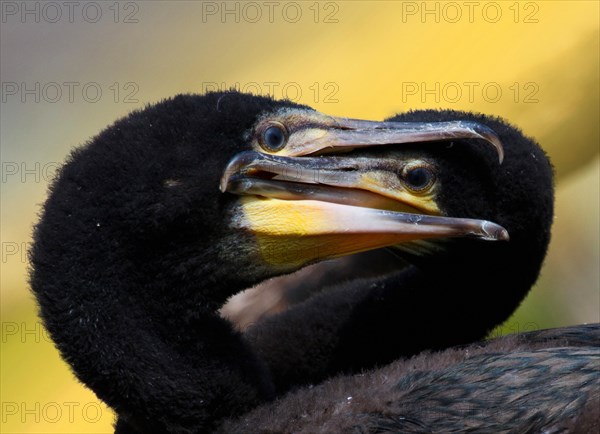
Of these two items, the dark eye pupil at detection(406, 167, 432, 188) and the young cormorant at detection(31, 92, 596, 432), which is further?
the dark eye pupil at detection(406, 167, 432, 188)

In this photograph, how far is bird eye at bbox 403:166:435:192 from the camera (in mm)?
3303

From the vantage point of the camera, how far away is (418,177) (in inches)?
130

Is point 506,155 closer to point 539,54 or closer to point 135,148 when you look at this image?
point 135,148

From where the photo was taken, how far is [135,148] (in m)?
3.11

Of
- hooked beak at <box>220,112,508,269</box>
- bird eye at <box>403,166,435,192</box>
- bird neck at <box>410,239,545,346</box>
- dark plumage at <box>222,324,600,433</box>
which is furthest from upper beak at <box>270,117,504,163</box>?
dark plumage at <box>222,324,600,433</box>

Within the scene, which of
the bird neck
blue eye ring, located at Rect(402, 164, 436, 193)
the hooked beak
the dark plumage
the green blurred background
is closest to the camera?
the dark plumage

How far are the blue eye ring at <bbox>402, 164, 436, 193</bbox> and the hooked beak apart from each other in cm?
2

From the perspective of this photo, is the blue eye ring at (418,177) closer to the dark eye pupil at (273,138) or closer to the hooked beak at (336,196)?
the hooked beak at (336,196)

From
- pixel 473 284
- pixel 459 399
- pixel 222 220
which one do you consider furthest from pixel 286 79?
pixel 459 399

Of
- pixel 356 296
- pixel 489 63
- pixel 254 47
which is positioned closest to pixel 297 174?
pixel 356 296

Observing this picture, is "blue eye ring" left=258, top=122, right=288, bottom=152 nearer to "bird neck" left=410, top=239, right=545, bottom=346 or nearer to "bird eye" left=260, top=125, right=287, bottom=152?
"bird eye" left=260, top=125, right=287, bottom=152

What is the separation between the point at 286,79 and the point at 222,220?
3.88 m

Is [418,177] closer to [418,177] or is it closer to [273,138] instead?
[418,177]

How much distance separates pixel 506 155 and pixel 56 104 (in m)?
4.73
